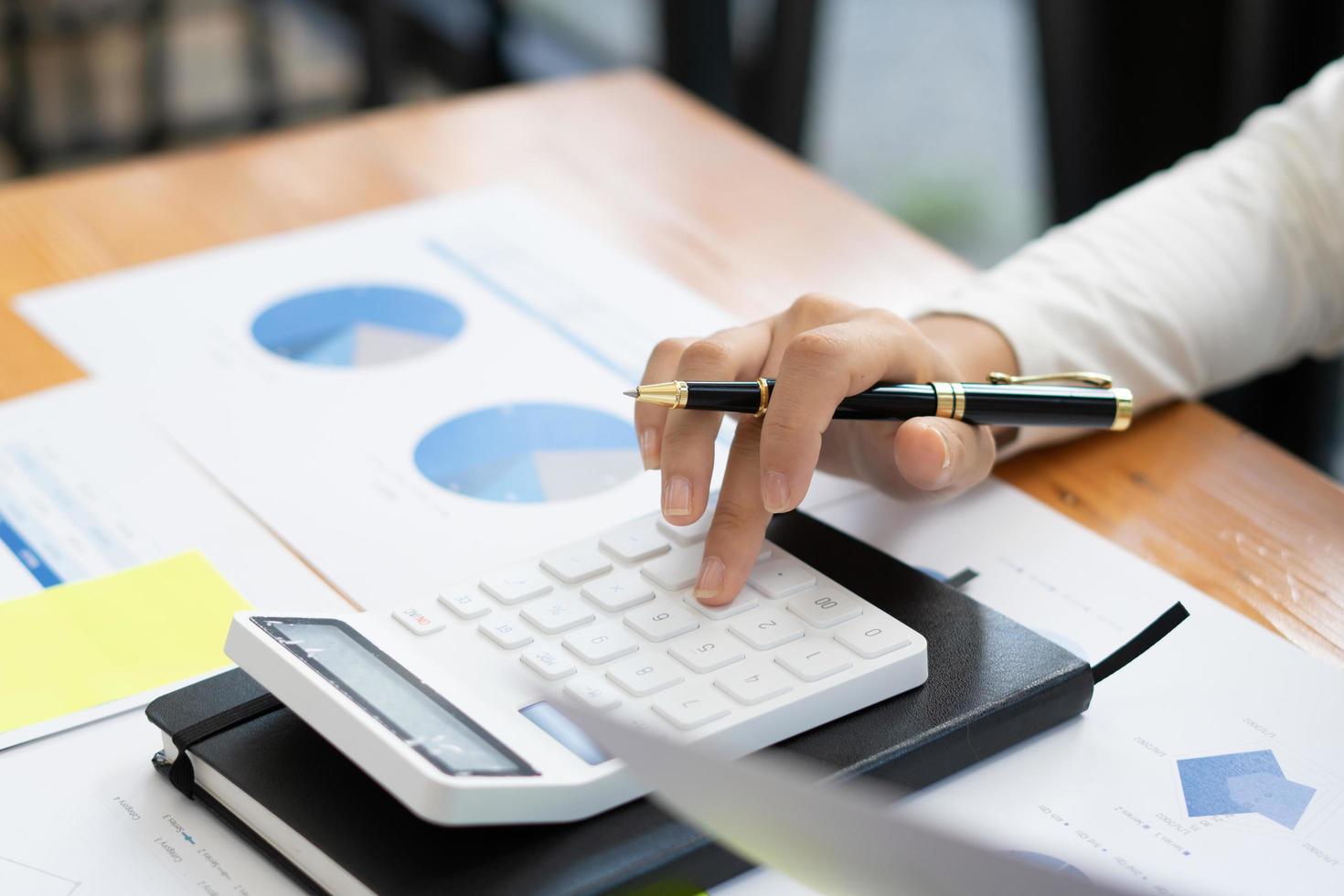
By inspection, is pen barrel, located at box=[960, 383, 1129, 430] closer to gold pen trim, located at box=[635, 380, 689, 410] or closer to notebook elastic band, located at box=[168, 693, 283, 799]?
gold pen trim, located at box=[635, 380, 689, 410]

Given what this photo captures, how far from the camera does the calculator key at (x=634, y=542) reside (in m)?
0.55

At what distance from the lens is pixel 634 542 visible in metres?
0.56

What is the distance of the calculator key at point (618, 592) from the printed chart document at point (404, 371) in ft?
0.21

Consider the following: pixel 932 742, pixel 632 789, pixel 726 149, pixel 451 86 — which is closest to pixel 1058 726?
pixel 932 742

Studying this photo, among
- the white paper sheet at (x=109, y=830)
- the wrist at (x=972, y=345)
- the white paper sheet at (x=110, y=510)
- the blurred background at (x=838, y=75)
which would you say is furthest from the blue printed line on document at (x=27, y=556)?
the blurred background at (x=838, y=75)

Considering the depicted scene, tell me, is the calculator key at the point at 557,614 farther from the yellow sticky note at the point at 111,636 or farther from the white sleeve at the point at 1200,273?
the white sleeve at the point at 1200,273

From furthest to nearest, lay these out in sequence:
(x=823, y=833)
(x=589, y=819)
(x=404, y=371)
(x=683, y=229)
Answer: (x=683, y=229)
(x=404, y=371)
(x=589, y=819)
(x=823, y=833)

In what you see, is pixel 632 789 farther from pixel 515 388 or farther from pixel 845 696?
pixel 515 388

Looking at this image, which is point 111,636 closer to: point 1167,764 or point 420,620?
point 420,620

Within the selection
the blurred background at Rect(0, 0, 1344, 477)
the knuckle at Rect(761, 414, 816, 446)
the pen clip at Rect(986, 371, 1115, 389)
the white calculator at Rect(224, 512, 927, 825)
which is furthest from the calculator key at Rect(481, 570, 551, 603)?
the blurred background at Rect(0, 0, 1344, 477)

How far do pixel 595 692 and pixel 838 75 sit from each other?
177 cm

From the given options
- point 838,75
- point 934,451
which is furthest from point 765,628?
point 838,75

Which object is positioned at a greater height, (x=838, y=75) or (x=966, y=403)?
(x=966, y=403)

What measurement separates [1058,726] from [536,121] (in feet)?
2.35
